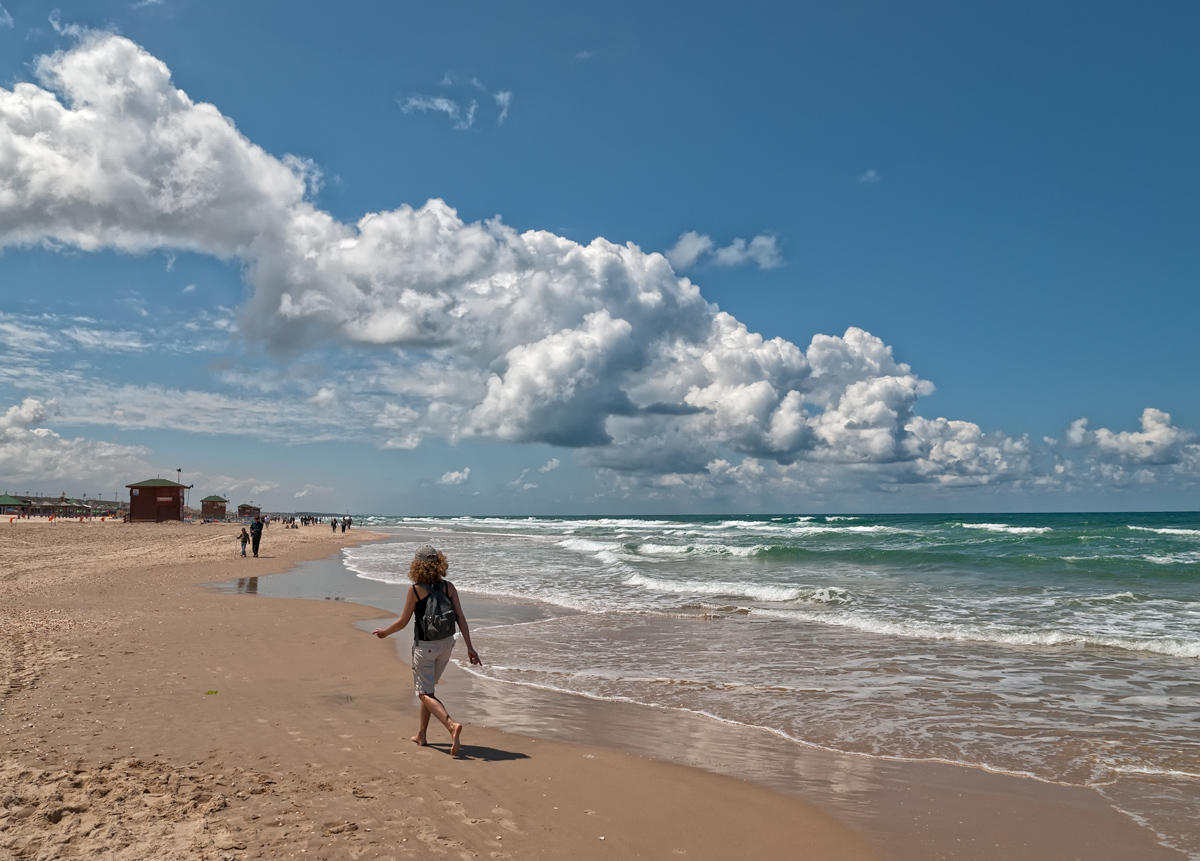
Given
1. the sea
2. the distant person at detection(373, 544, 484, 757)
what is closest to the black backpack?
the distant person at detection(373, 544, 484, 757)

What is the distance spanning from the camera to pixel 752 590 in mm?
19047

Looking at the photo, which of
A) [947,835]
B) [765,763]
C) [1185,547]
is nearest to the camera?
[947,835]

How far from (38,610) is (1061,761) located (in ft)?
50.4

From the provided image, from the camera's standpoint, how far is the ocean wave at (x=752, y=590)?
17.6 metres

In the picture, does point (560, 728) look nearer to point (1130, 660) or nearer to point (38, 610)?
point (1130, 660)

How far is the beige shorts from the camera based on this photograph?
247 inches

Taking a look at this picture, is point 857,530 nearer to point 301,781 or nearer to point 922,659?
point 922,659

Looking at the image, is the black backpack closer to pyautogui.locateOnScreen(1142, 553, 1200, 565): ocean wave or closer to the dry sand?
the dry sand

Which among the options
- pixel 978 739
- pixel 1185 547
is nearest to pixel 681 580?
pixel 978 739

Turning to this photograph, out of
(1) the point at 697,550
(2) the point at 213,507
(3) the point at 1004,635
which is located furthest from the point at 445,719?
(2) the point at 213,507

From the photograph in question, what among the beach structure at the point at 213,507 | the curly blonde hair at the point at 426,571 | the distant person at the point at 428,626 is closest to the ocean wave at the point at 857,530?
the distant person at the point at 428,626

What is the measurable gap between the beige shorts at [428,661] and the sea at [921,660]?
2.84 m

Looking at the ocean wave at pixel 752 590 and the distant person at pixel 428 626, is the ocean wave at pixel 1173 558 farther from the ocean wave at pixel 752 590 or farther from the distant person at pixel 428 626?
the distant person at pixel 428 626

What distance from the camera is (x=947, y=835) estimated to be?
4.84m
